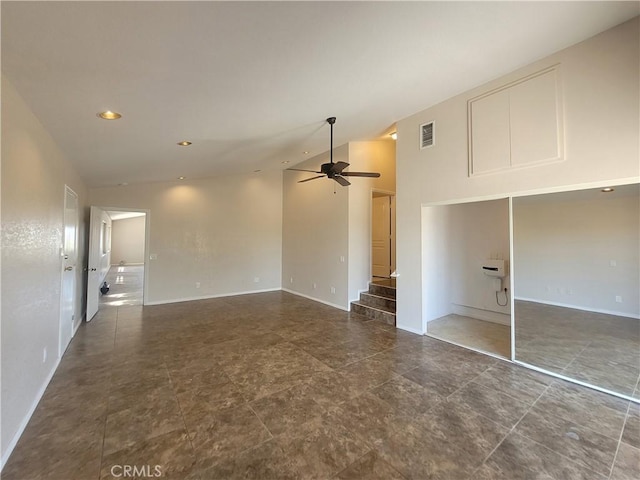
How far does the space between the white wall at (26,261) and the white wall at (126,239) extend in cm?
1463

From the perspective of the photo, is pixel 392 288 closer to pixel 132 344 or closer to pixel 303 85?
pixel 303 85

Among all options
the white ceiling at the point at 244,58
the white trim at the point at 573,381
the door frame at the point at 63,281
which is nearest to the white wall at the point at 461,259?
the white trim at the point at 573,381

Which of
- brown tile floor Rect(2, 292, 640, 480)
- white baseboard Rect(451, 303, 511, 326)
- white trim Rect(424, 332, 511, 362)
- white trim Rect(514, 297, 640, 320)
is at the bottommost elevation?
brown tile floor Rect(2, 292, 640, 480)

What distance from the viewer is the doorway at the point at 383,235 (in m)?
7.48

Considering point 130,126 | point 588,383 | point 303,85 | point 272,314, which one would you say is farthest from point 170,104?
point 588,383

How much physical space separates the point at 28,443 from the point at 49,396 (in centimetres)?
78

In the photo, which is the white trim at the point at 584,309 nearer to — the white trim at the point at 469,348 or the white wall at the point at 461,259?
the white wall at the point at 461,259

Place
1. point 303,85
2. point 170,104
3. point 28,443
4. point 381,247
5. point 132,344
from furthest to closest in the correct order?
point 381,247 → point 132,344 → point 303,85 → point 170,104 → point 28,443

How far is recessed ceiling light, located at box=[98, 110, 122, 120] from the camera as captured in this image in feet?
8.34

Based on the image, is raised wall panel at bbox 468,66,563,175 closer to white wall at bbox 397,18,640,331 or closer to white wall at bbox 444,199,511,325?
white wall at bbox 397,18,640,331

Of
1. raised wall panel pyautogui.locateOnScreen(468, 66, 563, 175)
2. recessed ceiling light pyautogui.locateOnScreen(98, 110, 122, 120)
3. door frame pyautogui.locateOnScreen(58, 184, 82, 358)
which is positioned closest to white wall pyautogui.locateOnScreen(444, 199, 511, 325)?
raised wall panel pyautogui.locateOnScreen(468, 66, 563, 175)

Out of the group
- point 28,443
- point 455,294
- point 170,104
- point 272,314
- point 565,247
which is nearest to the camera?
point 28,443

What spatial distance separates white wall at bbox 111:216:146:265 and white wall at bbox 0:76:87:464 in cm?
1463

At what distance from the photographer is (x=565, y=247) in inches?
139
